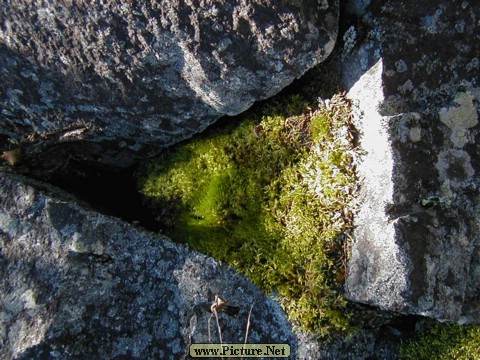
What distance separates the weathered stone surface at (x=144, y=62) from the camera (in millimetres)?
2689

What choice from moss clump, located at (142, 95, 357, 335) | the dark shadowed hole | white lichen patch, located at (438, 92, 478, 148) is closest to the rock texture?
moss clump, located at (142, 95, 357, 335)

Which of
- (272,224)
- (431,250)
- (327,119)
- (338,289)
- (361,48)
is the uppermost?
(361,48)

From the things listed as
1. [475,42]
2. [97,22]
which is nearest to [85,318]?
[97,22]

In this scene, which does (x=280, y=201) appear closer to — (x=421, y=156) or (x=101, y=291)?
(x=421, y=156)

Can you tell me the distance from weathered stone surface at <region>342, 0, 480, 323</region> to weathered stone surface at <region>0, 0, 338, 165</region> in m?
0.39

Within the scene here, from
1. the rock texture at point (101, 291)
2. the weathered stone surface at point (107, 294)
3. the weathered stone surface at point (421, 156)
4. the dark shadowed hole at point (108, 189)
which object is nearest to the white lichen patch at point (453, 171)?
the weathered stone surface at point (421, 156)

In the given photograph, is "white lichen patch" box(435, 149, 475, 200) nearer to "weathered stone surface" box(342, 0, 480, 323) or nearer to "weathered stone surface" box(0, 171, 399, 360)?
"weathered stone surface" box(342, 0, 480, 323)

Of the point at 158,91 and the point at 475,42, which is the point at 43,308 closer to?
the point at 158,91

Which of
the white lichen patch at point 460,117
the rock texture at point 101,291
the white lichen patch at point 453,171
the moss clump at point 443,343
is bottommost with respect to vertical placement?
the moss clump at point 443,343

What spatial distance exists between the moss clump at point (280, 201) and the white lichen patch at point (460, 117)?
0.57 meters

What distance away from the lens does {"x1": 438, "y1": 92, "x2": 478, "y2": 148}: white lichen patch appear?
9.26 ft

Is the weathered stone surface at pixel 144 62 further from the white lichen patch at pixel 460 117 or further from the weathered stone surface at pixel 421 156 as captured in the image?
the white lichen patch at pixel 460 117

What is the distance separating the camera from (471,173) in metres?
2.81

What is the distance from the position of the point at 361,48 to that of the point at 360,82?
203 mm
